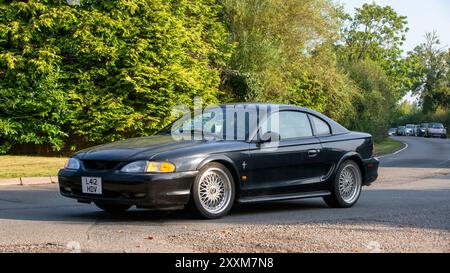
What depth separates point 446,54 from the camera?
109 m

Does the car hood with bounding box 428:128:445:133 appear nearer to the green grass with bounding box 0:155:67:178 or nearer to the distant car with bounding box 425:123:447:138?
the distant car with bounding box 425:123:447:138

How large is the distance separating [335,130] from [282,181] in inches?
58.0

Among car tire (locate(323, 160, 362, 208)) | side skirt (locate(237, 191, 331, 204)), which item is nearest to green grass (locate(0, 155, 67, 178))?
side skirt (locate(237, 191, 331, 204))

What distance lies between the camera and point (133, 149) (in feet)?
26.2

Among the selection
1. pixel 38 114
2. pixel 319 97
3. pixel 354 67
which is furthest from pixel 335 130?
pixel 354 67

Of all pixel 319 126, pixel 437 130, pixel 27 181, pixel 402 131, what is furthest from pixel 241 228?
pixel 402 131

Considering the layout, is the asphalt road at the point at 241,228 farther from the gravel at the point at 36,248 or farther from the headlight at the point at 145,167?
the headlight at the point at 145,167

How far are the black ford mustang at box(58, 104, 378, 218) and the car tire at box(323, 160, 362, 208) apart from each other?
1cm

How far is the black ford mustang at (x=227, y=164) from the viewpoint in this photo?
7719 millimetres

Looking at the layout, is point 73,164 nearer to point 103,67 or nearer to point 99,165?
point 99,165

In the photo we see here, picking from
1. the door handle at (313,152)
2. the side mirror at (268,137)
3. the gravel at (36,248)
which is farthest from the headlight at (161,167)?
the door handle at (313,152)

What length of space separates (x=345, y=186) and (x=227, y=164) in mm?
2310

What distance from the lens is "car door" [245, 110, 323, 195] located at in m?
8.62
